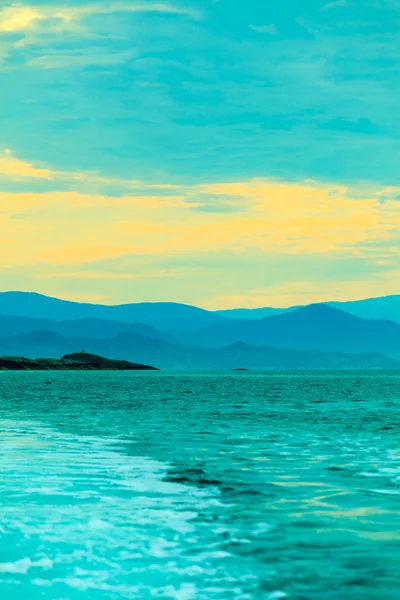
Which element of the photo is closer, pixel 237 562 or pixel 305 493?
pixel 237 562

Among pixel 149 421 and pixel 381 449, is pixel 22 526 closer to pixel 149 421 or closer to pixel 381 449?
pixel 381 449

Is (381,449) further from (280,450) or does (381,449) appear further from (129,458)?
(129,458)

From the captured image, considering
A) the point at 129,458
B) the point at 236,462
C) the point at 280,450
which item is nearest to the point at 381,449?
the point at 280,450

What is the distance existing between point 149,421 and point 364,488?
32.0m

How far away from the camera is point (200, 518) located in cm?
2045

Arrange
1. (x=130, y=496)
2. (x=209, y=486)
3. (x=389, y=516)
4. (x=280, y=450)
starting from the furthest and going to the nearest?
(x=280, y=450) → (x=209, y=486) → (x=130, y=496) → (x=389, y=516)

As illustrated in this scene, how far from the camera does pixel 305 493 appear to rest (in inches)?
928

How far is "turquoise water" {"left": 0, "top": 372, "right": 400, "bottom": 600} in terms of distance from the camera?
14469 mm

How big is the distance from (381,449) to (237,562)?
20.8 meters

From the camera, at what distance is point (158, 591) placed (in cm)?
1393

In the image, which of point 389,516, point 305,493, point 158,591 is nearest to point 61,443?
point 305,493

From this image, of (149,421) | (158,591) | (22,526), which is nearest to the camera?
(158,591)

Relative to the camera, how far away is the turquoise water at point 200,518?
14.5m

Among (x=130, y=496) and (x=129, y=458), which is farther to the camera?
(x=129, y=458)
